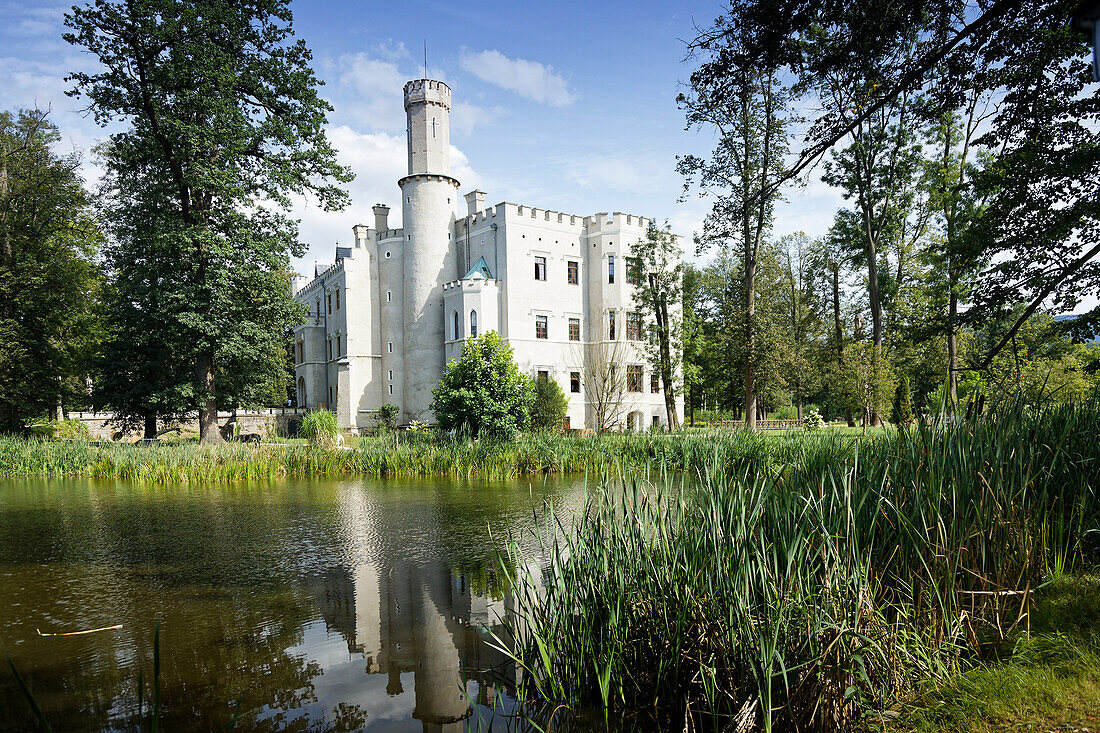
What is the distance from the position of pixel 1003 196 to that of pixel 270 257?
1855cm

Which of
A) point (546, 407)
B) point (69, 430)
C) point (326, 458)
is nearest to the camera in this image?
point (326, 458)

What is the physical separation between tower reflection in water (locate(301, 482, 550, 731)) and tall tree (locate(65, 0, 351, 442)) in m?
13.6

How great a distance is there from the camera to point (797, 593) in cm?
274

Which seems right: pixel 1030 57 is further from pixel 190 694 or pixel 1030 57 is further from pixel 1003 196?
pixel 190 694

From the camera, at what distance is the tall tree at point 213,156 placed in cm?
1731

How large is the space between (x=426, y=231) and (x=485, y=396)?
1655 cm

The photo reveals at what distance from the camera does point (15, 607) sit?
197 inches

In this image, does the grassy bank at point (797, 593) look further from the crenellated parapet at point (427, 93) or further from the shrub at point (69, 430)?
the crenellated parapet at point (427, 93)

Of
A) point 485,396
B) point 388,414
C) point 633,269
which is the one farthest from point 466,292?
point 485,396

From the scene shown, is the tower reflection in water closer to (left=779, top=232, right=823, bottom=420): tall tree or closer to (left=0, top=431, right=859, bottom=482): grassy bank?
(left=0, top=431, right=859, bottom=482): grassy bank

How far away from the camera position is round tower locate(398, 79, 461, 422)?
3009 cm

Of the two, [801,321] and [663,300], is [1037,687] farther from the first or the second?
[801,321]

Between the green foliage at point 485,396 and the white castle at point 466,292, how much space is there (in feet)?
35.7

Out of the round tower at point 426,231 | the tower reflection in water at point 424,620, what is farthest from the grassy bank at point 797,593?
the round tower at point 426,231
